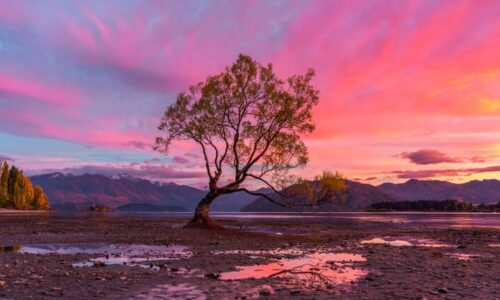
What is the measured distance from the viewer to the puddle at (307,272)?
53.0 ft

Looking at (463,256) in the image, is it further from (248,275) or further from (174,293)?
(174,293)

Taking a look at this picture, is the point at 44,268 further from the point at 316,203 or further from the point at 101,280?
the point at 316,203

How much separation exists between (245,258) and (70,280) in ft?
32.4

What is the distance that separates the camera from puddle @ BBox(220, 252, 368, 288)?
16150 millimetres

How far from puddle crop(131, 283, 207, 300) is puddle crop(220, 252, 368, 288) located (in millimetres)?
2492

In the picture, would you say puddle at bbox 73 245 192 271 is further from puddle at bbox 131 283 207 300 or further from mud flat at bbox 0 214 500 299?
puddle at bbox 131 283 207 300

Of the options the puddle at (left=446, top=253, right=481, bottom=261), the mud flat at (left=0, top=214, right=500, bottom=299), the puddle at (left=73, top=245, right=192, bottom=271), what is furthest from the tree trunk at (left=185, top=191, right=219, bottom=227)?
the puddle at (left=446, top=253, right=481, bottom=261)

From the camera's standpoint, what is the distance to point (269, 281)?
1609 cm

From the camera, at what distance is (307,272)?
17.6 meters

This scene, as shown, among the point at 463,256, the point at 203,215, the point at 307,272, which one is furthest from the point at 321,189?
the point at 307,272

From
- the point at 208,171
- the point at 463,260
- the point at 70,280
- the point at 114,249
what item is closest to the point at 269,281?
the point at 70,280

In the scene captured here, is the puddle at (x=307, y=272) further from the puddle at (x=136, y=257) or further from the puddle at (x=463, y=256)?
the puddle at (x=463, y=256)

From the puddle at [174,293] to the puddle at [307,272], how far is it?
2492 mm

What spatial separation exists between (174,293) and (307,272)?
609 centimetres
